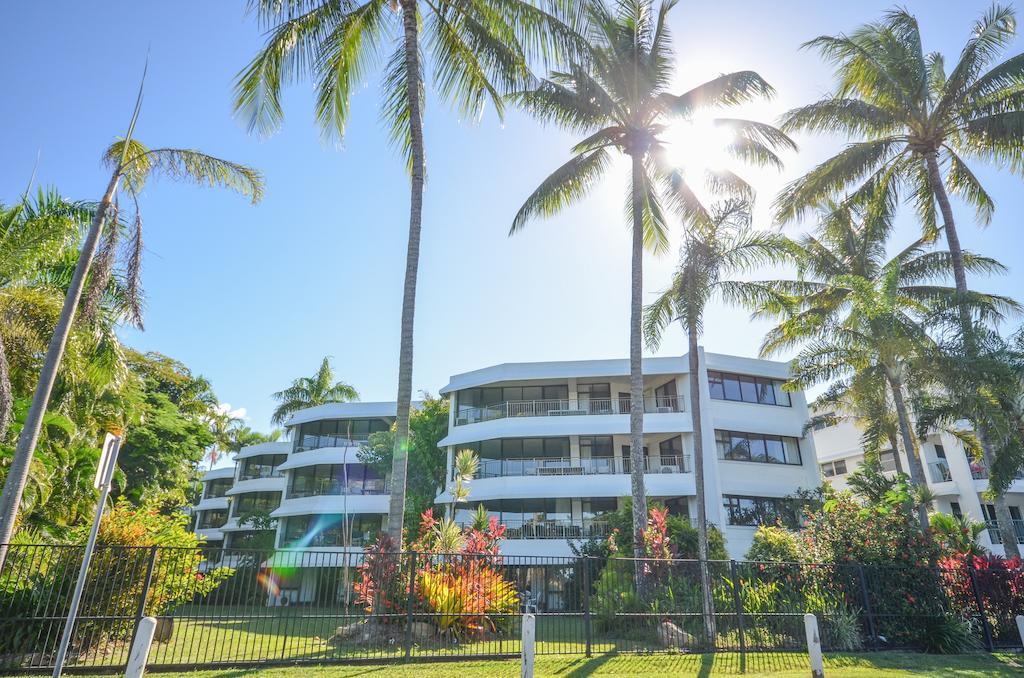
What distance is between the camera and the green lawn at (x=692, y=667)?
28.2 ft

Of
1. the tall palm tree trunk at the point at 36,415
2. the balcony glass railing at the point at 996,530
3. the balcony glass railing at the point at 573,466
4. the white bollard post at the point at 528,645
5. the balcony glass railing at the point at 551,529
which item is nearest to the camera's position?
the white bollard post at the point at 528,645

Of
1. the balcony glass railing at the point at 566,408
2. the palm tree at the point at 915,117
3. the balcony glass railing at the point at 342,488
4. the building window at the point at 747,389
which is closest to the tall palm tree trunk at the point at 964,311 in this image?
the palm tree at the point at 915,117

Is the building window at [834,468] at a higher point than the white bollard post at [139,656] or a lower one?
higher

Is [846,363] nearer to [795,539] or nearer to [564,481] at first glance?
[795,539]

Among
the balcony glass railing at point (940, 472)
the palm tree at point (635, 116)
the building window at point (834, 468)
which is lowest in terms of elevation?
the balcony glass railing at point (940, 472)

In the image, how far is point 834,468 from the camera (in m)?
37.9

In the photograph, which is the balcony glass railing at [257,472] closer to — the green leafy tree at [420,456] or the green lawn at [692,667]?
the green leafy tree at [420,456]

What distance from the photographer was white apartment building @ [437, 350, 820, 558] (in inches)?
1004

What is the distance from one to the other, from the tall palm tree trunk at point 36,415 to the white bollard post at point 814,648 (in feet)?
37.9

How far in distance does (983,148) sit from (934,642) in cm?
1429

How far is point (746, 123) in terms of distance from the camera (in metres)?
17.3

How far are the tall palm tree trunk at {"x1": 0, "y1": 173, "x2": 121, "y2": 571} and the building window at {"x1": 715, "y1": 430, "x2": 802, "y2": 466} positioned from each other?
24.0 meters

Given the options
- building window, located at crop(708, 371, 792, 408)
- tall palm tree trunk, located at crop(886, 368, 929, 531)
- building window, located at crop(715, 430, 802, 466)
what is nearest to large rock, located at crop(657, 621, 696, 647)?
tall palm tree trunk, located at crop(886, 368, 929, 531)

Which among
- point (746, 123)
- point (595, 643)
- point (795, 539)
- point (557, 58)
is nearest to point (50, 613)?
point (595, 643)
